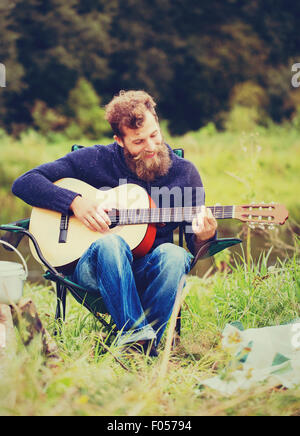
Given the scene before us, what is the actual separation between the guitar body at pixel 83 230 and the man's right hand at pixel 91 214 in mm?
35

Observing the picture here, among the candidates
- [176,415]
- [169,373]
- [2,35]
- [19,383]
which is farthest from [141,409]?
[2,35]

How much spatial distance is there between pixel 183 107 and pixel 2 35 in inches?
208

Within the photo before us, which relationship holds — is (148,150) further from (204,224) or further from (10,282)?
(10,282)

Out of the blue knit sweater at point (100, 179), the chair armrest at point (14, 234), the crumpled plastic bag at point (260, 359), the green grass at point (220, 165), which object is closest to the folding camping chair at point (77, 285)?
the chair armrest at point (14, 234)

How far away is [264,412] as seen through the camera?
6.21 feet

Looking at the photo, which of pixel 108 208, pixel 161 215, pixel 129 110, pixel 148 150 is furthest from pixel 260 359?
pixel 129 110

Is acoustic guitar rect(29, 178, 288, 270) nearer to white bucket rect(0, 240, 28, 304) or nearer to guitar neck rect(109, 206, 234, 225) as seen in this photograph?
guitar neck rect(109, 206, 234, 225)

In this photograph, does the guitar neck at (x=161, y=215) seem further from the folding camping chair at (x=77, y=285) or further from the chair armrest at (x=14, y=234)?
the chair armrest at (x=14, y=234)

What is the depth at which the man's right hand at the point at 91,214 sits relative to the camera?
2740 mm

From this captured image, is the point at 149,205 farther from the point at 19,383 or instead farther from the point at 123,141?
the point at 19,383

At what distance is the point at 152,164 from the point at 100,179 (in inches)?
11.1

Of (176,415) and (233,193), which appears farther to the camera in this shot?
(233,193)

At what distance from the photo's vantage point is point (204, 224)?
8.77 feet
